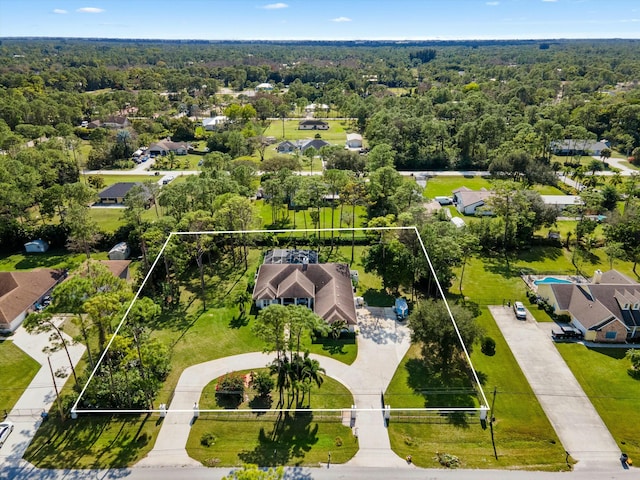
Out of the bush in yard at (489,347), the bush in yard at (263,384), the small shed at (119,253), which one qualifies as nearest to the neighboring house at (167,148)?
the small shed at (119,253)

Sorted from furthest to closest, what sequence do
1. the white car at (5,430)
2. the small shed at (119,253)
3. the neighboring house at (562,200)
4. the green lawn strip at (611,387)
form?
the neighboring house at (562,200) < the small shed at (119,253) < the green lawn strip at (611,387) < the white car at (5,430)

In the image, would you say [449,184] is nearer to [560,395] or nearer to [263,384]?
[560,395]

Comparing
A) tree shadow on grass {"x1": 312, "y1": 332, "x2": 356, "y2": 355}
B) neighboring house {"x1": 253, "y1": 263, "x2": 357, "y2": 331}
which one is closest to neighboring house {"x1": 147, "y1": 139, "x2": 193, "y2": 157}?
neighboring house {"x1": 253, "y1": 263, "x2": 357, "y2": 331}

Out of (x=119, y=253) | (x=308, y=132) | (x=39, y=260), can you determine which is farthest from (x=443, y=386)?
(x=308, y=132)

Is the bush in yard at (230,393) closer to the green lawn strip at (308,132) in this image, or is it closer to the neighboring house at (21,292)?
the neighboring house at (21,292)

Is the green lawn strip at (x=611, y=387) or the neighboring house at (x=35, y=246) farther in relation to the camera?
the neighboring house at (x=35, y=246)

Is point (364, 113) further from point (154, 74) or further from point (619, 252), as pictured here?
point (154, 74)
